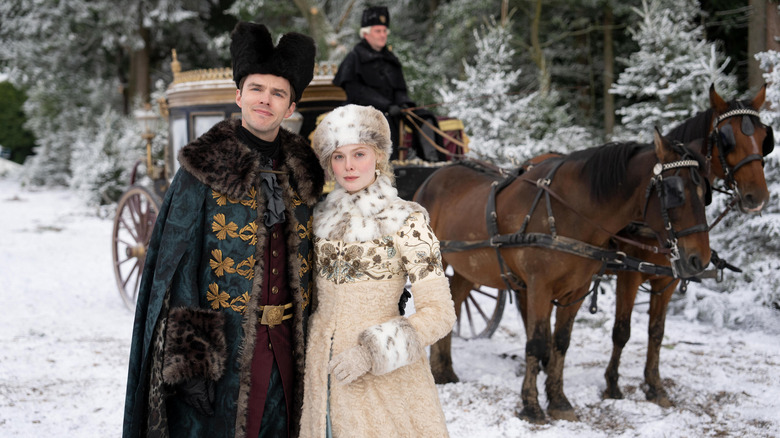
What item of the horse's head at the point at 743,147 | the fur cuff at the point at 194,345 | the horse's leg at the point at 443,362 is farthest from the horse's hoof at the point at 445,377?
the fur cuff at the point at 194,345

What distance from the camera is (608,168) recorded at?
3588 mm

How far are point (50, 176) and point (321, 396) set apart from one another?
913 inches

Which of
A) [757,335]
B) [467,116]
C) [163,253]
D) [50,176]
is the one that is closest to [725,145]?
[757,335]

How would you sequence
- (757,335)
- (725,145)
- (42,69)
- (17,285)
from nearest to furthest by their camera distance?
(725,145), (757,335), (17,285), (42,69)

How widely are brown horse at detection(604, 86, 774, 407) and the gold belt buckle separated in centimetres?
291

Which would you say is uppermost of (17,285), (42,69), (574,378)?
(42,69)

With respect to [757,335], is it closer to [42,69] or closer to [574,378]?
[574,378]

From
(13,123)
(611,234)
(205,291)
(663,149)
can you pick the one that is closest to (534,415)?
(611,234)

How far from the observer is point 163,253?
5.81ft

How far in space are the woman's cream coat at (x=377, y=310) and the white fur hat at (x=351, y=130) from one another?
169 millimetres

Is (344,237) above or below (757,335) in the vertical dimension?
above

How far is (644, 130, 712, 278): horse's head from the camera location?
3.29 metres

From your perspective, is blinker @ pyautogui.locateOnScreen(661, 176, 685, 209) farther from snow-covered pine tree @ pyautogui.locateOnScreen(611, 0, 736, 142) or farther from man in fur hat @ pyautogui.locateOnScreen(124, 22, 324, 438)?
snow-covered pine tree @ pyautogui.locateOnScreen(611, 0, 736, 142)

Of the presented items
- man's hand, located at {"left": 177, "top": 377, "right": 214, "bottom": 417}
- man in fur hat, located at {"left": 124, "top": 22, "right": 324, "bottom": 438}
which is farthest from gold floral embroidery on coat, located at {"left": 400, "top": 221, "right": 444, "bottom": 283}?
man's hand, located at {"left": 177, "top": 377, "right": 214, "bottom": 417}
